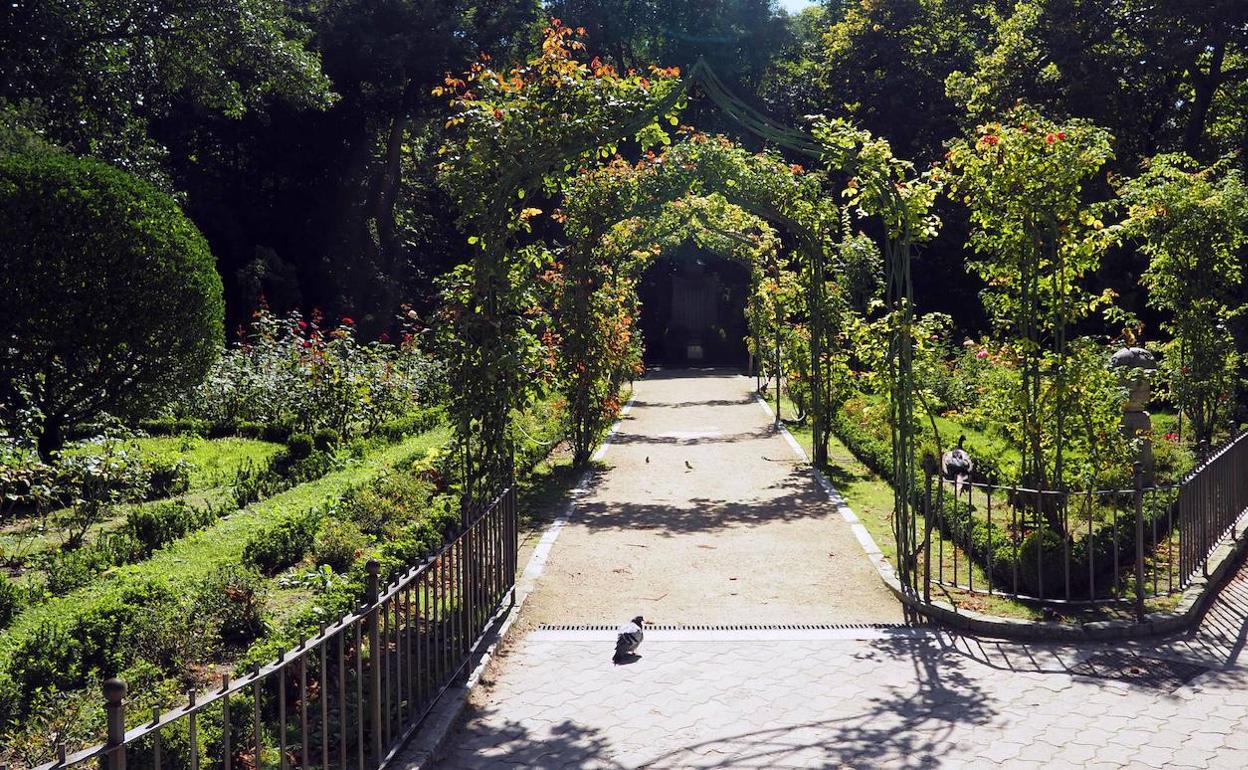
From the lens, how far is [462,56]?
107 ft

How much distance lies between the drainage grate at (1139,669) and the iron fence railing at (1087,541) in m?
0.64

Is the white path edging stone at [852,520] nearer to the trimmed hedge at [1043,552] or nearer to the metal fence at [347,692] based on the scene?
the trimmed hedge at [1043,552]

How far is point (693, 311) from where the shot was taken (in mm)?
38812

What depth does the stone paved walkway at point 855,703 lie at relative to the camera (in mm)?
5137

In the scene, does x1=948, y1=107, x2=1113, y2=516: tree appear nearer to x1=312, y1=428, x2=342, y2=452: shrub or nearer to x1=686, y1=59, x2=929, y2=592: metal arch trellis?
x1=686, y1=59, x2=929, y2=592: metal arch trellis

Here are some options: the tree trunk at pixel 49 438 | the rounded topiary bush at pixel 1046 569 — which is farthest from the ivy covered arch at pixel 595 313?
the rounded topiary bush at pixel 1046 569

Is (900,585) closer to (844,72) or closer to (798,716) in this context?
(798,716)

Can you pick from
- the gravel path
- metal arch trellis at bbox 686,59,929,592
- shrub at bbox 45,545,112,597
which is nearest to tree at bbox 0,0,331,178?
the gravel path

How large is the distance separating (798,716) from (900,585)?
103 inches

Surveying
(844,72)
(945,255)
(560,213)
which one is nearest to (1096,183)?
(945,255)

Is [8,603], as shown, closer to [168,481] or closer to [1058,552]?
[168,481]

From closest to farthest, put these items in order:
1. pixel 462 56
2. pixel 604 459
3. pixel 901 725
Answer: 1. pixel 901 725
2. pixel 604 459
3. pixel 462 56

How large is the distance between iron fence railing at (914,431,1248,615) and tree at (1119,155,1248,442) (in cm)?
391

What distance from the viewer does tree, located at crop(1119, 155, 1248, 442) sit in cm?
1247
